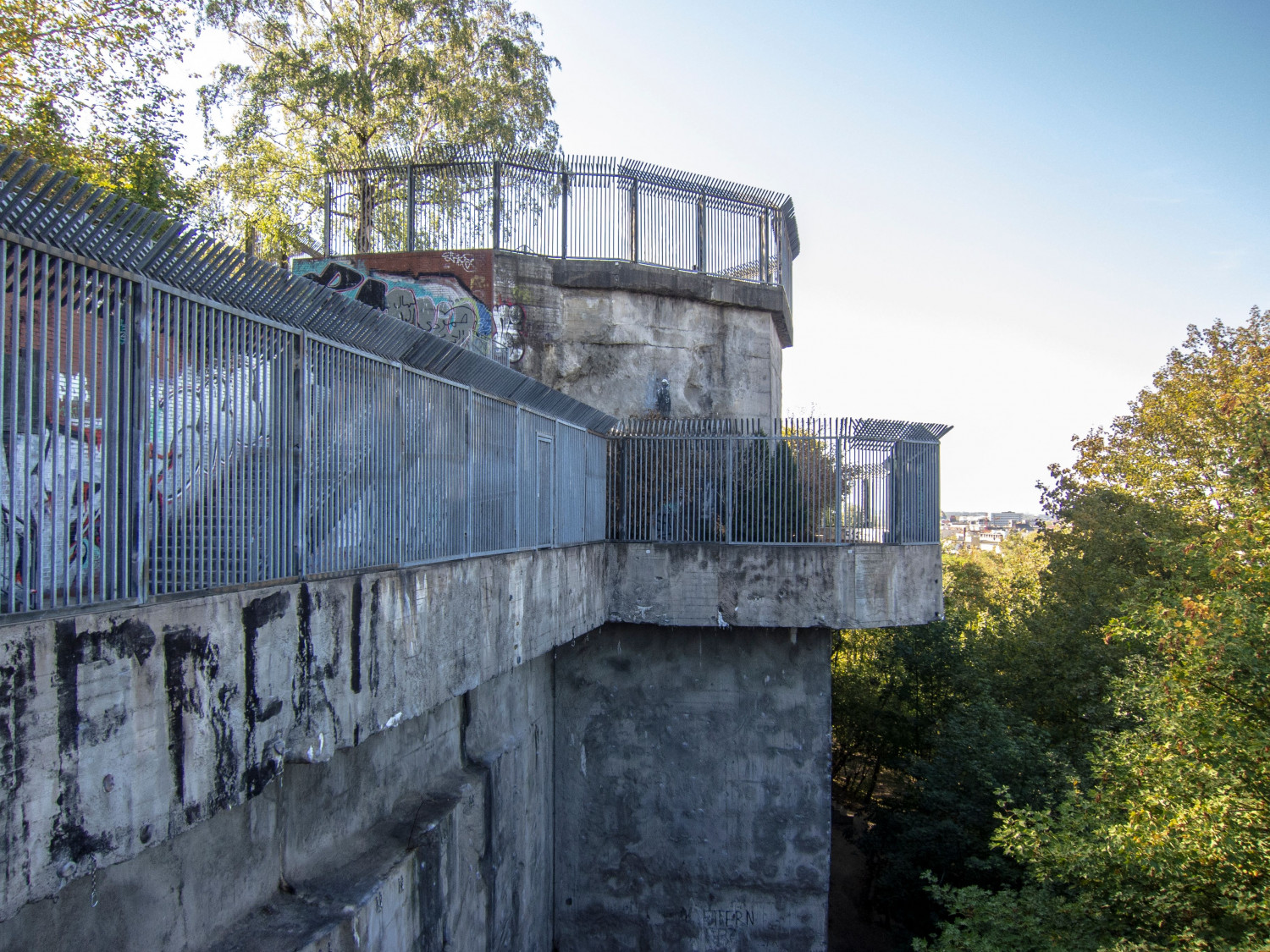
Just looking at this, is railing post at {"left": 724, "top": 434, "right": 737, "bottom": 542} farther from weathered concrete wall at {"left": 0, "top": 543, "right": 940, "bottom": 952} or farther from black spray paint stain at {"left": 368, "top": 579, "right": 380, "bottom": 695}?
black spray paint stain at {"left": 368, "top": 579, "right": 380, "bottom": 695}

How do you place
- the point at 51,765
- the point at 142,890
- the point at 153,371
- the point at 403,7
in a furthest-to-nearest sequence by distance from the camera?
the point at 403,7 → the point at 142,890 → the point at 153,371 → the point at 51,765

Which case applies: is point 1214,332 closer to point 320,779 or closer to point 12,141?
point 320,779

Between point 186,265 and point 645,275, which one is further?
point 645,275

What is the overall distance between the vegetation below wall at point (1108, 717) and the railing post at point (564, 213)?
29.8 ft

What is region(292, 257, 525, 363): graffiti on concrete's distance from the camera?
11.6 m

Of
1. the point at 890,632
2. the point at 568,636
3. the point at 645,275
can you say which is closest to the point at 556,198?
the point at 645,275

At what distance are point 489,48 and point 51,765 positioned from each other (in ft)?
63.1

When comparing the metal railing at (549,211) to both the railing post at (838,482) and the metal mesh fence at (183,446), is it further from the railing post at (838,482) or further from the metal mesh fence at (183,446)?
the metal mesh fence at (183,446)

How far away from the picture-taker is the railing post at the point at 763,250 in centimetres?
1300

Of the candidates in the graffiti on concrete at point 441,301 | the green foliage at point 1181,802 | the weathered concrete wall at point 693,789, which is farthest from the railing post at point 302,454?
the green foliage at point 1181,802

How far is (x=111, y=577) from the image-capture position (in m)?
3.01

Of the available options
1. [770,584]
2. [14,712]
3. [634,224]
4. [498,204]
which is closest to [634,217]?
[634,224]

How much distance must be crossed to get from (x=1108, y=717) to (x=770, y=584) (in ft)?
29.0

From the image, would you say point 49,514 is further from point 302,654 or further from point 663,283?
point 663,283
